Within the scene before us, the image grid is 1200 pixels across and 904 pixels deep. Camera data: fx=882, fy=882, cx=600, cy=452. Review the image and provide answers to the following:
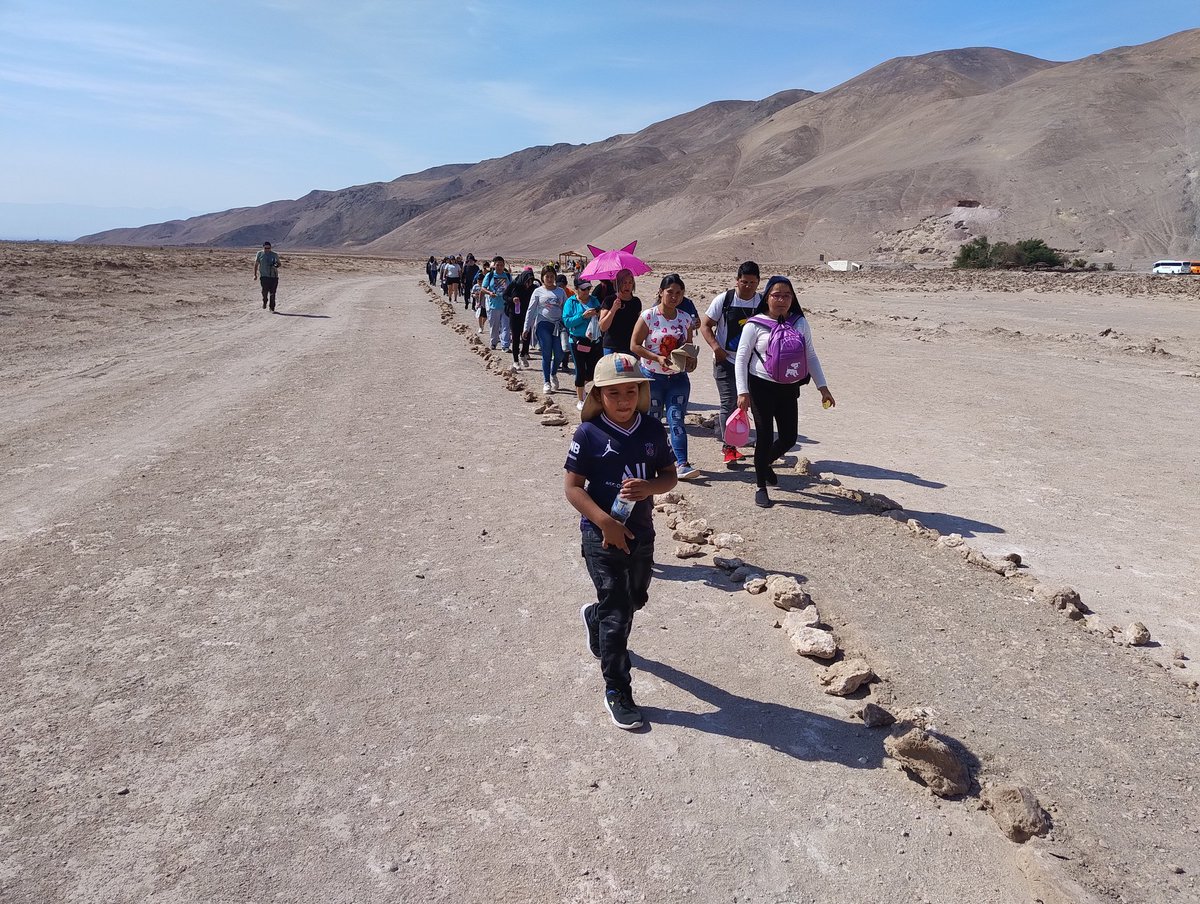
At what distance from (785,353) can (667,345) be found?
4.15ft

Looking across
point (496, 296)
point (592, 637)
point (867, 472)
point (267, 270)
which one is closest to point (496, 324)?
point (496, 296)

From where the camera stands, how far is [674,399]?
7.80 meters

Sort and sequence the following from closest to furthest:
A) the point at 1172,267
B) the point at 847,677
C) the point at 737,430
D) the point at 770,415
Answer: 1. the point at 847,677
2. the point at 737,430
3. the point at 770,415
4. the point at 1172,267

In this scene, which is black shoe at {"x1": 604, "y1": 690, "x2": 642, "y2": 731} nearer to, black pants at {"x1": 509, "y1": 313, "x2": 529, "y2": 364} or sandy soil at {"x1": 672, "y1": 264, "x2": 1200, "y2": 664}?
sandy soil at {"x1": 672, "y1": 264, "x2": 1200, "y2": 664}

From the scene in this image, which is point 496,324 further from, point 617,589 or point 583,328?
point 617,589

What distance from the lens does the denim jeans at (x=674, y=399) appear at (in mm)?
7754

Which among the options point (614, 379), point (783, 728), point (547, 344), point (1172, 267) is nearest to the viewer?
point (614, 379)

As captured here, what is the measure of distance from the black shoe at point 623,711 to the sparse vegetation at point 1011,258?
51.5 metres

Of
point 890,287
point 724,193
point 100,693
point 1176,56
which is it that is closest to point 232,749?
point 100,693

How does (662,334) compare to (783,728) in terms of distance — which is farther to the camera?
(662,334)

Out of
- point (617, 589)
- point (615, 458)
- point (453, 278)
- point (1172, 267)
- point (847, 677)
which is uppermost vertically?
point (1172, 267)

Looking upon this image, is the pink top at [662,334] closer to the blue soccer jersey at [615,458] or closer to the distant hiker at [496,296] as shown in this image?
→ the blue soccer jersey at [615,458]

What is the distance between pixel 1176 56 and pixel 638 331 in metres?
117

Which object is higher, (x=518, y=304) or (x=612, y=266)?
(x=612, y=266)
